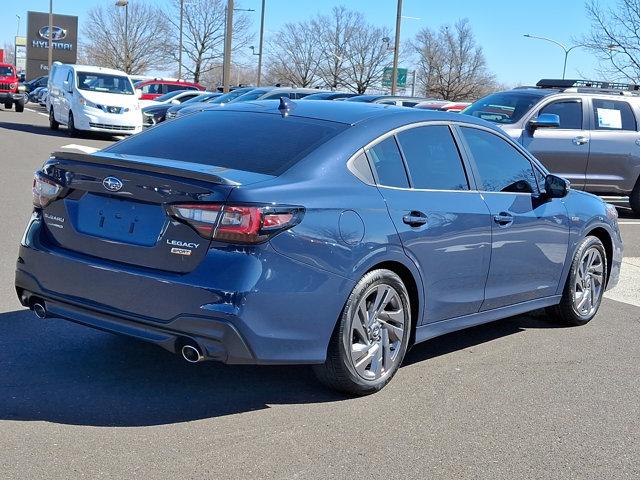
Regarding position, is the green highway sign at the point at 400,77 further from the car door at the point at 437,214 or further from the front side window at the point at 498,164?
the car door at the point at 437,214

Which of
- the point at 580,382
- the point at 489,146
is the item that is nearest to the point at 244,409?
the point at 580,382

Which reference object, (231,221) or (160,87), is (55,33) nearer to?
(160,87)

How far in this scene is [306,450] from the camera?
4047mm

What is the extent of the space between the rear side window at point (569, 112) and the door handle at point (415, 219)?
8776mm

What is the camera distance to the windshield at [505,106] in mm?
12906

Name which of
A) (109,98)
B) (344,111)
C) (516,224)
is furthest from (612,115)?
(109,98)

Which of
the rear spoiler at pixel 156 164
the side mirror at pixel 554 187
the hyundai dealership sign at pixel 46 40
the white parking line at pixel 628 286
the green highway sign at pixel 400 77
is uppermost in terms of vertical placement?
the hyundai dealership sign at pixel 46 40

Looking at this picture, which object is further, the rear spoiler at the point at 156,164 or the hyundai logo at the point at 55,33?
the hyundai logo at the point at 55,33

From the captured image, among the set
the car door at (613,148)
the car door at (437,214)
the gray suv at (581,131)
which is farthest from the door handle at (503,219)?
the car door at (613,148)

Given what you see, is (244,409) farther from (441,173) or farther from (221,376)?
(441,173)

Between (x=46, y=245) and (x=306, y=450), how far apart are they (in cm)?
176

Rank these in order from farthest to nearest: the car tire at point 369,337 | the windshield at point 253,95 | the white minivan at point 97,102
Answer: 1. the windshield at point 253,95
2. the white minivan at point 97,102
3. the car tire at point 369,337

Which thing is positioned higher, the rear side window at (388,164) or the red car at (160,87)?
the red car at (160,87)

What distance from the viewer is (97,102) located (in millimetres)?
22797
